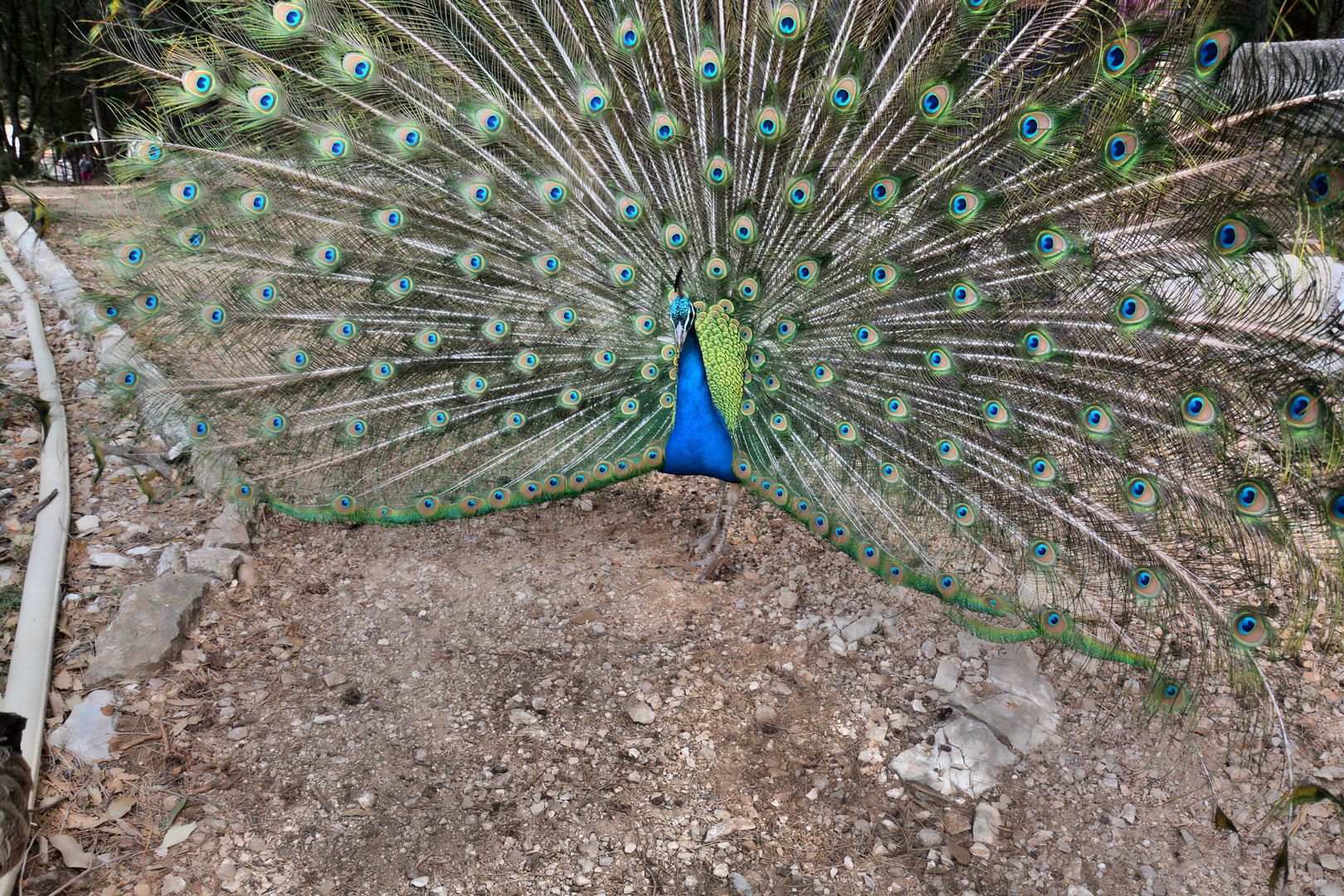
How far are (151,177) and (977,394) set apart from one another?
143 inches

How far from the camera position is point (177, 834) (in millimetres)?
2324

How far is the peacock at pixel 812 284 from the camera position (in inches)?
81.8

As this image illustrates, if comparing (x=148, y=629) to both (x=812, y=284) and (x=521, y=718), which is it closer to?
(x=521, y=718)

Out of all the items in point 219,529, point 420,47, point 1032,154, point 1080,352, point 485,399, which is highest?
point 420,47

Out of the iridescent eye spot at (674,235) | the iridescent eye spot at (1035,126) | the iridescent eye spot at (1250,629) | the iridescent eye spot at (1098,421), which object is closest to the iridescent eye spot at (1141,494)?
the iridescent eye spot at (1098,421)

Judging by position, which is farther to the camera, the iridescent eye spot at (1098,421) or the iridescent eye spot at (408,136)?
the iridescent eye spot at (408,136)

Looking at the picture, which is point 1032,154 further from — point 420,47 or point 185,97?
point 185,97

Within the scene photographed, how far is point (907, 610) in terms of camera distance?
3400mm

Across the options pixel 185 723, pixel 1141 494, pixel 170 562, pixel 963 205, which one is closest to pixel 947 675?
pixel 1141 494

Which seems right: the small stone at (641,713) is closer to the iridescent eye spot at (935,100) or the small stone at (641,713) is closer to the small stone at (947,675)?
the small stone at (947,675)

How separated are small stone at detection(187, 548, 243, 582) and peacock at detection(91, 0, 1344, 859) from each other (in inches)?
12.1

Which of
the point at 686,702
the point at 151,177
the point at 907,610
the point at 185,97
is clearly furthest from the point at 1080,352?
the point at 151,177

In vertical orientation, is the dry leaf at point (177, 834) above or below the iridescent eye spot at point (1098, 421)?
below

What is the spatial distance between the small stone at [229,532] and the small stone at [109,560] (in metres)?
0.31
